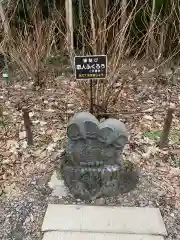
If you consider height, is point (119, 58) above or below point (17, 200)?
above

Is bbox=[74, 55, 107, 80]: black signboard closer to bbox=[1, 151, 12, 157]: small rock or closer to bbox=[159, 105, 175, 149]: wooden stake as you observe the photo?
bbox=[159, 105, 175, 149]: wooden stake

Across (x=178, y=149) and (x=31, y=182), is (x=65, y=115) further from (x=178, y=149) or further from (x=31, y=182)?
(x=178, y=149)

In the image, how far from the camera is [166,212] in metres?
2.68

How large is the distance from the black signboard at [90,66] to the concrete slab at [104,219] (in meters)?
1.36

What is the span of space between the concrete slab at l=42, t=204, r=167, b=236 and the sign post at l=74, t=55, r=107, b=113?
1357mm

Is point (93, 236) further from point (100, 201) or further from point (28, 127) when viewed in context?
point (28, 127)

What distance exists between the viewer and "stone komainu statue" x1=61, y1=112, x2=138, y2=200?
263cm

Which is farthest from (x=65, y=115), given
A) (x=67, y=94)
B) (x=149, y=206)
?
(x=149, y=206)

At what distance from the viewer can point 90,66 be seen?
9.86 feet

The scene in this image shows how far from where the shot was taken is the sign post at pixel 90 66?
295 cm

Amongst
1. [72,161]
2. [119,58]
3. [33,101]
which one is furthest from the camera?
[33,101]

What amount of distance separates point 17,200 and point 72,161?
662mm

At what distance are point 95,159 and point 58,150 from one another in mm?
762

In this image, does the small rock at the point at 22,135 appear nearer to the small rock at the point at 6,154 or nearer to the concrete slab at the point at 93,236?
the small rock at the point at 6,154
